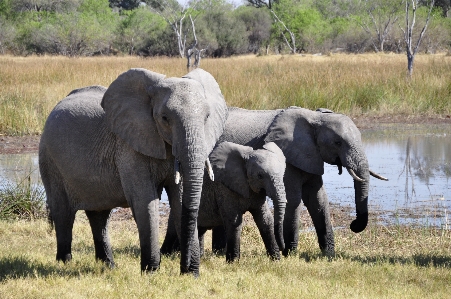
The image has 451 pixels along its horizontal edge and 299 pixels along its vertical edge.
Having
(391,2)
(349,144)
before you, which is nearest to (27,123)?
(349,144)

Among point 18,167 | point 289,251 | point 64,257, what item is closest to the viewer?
point 64,257

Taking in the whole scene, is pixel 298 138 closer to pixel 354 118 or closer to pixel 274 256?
pixel 274 256

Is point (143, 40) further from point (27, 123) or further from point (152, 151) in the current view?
point (152, 151)

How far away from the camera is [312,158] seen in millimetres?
8734

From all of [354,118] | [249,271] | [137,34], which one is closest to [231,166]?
[249,271]

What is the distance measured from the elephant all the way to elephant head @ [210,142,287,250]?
0.67 metres

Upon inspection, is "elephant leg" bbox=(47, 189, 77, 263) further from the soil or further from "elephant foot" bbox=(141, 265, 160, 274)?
the soil

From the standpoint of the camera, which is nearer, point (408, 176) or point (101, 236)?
point (101, 236)

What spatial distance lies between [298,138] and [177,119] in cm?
306

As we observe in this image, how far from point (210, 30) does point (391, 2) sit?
15788mm

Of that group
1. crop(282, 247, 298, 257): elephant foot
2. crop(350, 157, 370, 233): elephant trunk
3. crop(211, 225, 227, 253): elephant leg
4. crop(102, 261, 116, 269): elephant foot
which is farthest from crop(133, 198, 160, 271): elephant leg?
crop(350, 157, 370, 233): elephant trunk

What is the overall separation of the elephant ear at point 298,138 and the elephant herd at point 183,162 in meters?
0.01

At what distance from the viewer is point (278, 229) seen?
7.78 metres

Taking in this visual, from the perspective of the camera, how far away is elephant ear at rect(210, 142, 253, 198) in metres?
7.93
